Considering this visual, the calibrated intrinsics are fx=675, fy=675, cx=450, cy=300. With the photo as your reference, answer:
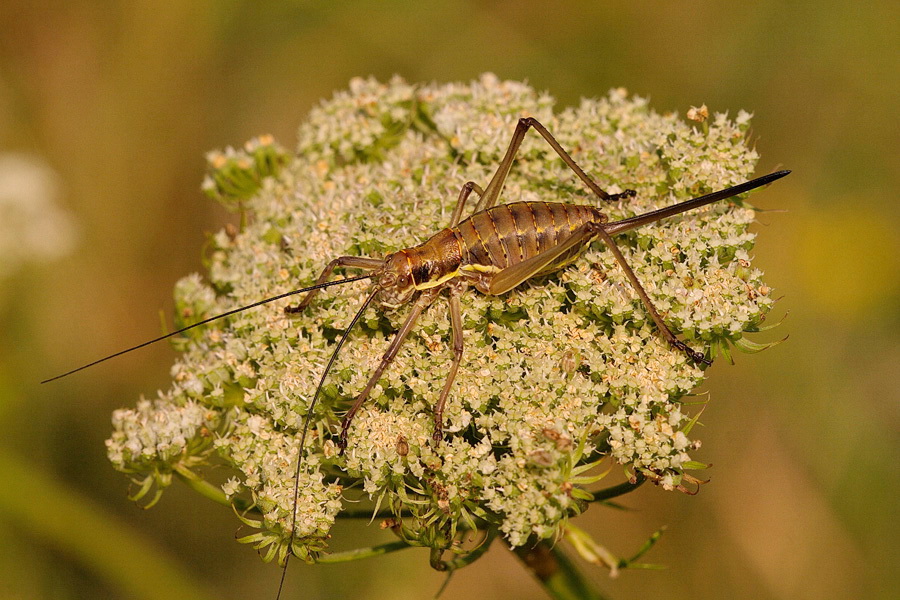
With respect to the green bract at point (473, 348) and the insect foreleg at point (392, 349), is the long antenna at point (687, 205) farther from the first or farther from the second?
the insect foreleg at point (392, 349)

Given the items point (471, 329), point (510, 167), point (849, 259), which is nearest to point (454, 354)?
point (471, 329)

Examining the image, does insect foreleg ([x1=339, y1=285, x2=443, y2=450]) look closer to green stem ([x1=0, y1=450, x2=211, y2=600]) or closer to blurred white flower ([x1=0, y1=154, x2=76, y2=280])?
green stem ([x1=0, y1=450, x2=211, y2=600])

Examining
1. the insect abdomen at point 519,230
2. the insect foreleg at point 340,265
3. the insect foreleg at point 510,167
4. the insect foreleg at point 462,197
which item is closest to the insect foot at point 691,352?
the insect abdomen at point 519,230

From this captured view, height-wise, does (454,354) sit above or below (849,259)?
below

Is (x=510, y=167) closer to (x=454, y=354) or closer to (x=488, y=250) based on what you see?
(x=488, y=250)

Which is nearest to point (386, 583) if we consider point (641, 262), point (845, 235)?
point (641, 262)

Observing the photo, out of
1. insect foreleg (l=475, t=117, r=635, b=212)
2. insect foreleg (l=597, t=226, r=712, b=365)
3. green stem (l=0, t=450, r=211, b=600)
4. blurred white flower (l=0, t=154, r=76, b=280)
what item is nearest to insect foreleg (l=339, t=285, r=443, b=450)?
insect foreleg (l=475, t=117, r=635, b=212)
